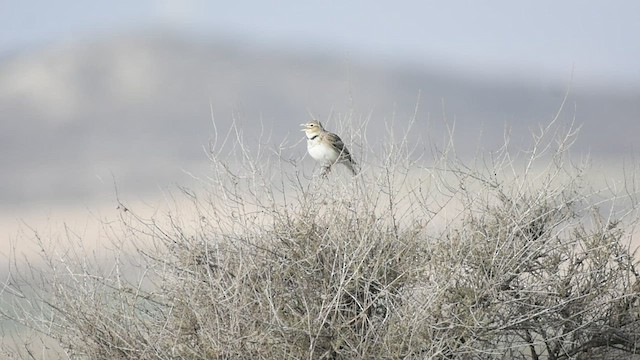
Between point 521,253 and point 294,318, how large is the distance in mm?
2319

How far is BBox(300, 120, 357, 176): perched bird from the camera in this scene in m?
11.0

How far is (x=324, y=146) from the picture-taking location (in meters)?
12.0

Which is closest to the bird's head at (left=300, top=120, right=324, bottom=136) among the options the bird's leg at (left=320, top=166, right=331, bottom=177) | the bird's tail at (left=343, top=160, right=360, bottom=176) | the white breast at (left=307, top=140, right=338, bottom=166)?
the white breast at (left=307, top=140, right=338, bottom=166)

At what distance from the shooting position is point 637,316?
12.2 m

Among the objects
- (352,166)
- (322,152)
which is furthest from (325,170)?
(322,152)

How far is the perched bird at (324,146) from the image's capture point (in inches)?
434

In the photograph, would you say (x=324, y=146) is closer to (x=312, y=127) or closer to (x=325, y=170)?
(x=312, y=127)

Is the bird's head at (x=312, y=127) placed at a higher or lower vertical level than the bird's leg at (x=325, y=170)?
higher

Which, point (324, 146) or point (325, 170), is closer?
point (325, 170)

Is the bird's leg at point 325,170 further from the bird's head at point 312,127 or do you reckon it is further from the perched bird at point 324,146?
the bird's head at point 312,127

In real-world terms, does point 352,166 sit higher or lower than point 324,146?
lower

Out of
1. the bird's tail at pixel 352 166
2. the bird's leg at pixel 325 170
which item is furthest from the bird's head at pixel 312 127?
the bird's leg at pixel 325 170

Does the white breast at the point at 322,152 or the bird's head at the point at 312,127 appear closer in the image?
the white breast at the point at 322,152

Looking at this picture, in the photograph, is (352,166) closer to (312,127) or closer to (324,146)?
(324,146)
